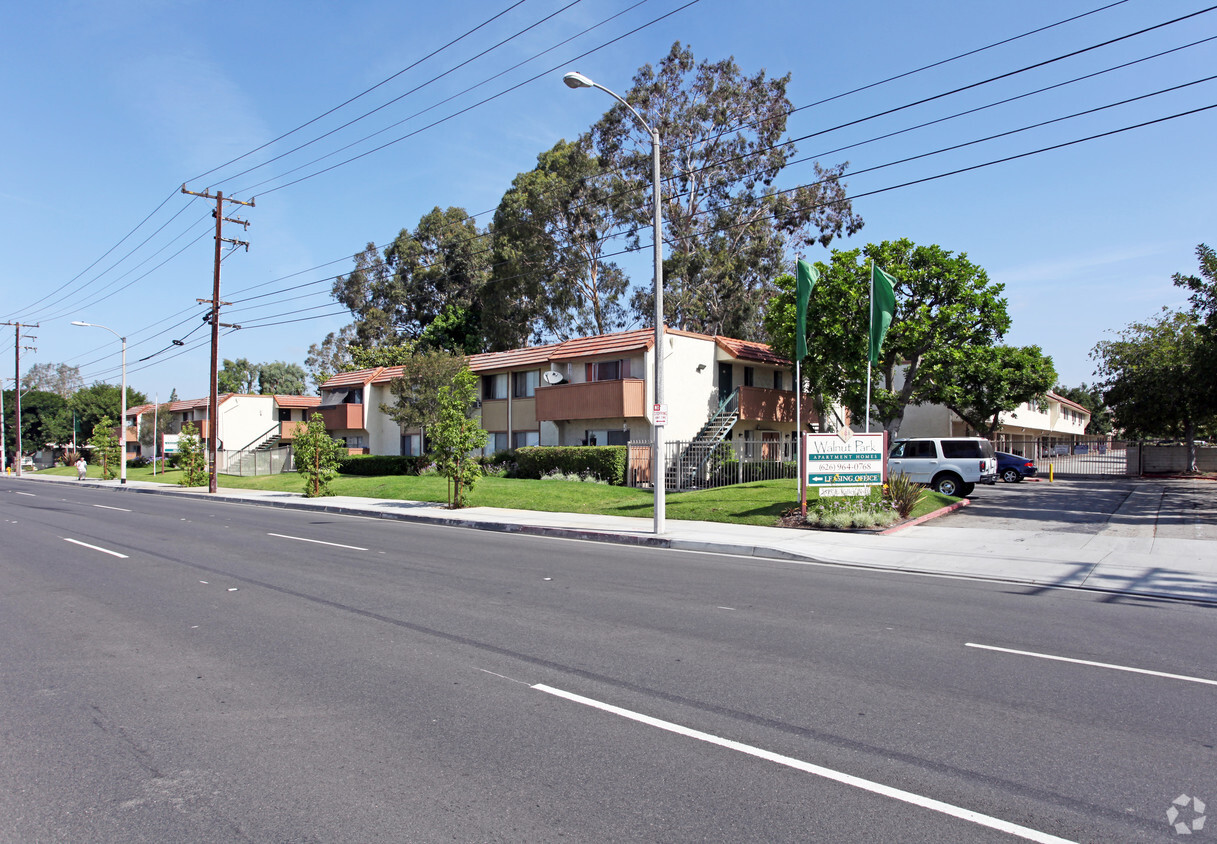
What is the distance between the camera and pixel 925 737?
16.2 ft

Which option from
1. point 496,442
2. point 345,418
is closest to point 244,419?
point 345,418

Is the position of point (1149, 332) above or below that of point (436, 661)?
above

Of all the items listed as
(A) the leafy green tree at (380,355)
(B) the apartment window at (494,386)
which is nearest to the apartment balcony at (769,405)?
(B) the apartment window at (494,386)

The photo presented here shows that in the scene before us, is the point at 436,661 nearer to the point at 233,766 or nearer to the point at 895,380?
the point at 233,766

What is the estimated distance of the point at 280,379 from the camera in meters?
115

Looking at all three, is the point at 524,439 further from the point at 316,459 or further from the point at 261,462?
the point at 261,462

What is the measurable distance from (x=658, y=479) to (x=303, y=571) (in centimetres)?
768

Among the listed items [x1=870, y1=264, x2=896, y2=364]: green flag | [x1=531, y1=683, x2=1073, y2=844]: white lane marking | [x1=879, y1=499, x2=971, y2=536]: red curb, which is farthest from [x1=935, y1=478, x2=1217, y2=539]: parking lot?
[x1=531, y1=683, x2=1073, y2=844]: white lane marking

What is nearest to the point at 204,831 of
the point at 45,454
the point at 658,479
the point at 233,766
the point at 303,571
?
the point at 233,766

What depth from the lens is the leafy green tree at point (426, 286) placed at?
56.8 meters

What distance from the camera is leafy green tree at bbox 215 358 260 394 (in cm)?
11062

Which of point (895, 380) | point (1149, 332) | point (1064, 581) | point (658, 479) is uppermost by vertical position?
point (1149, 332)

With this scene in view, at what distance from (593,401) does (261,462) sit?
31.2 m

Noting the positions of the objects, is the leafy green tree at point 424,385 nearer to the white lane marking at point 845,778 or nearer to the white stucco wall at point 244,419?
the white lane marking at point 845,778
